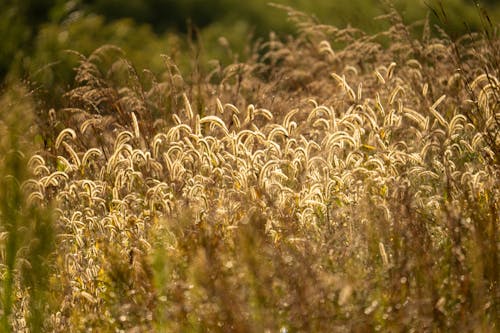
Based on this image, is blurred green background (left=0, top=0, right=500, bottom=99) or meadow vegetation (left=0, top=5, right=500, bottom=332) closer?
meadow vegetation (left=0, top=5, right=500, bottom=332)

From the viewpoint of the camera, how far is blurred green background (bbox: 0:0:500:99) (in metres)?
10.4

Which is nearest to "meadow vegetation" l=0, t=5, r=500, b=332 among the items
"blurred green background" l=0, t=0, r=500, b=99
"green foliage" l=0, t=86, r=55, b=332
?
"green foliage" l=0, t=86, r=55, b=332

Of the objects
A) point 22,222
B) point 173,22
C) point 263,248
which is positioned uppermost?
point 22,222

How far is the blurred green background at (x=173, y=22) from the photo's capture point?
34.1 feet

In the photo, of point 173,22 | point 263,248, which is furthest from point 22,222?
point 173,22

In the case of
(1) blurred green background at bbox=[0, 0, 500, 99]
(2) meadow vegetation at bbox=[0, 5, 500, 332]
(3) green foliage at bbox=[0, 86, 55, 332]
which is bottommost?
(1) blurred green background at bbox=[0, 0, 500, 99]

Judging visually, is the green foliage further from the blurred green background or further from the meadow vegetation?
the blurred green background

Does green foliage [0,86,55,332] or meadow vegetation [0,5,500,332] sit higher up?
green foliage [0,86,55,332]

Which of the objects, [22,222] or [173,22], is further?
[173,22]

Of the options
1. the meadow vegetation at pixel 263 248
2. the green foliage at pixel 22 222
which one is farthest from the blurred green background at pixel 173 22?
the green foliage at pixel 22 222

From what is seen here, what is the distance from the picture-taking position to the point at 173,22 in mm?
16250

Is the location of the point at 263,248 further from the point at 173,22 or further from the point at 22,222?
the point at 173,22

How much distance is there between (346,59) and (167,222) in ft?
18.1

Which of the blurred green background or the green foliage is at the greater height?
the green foliage
